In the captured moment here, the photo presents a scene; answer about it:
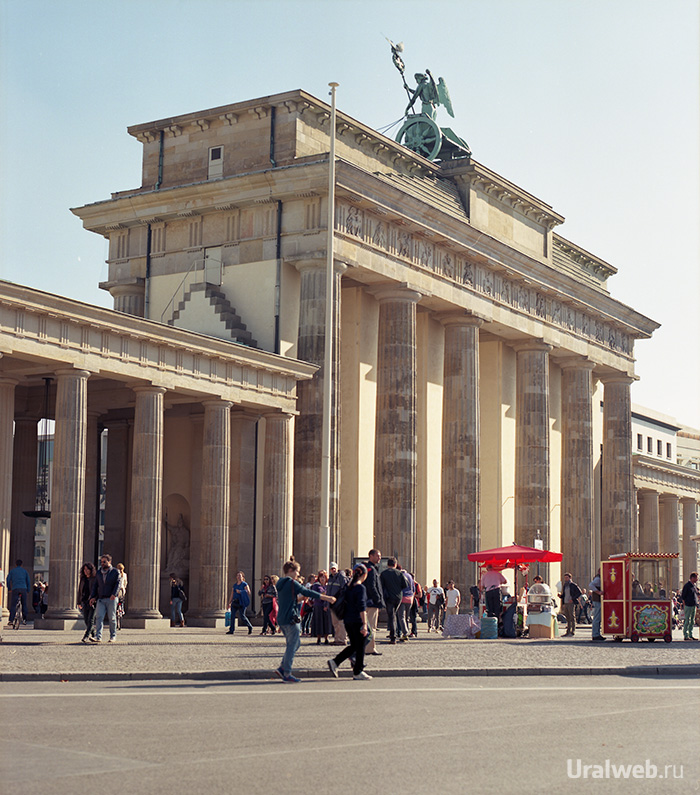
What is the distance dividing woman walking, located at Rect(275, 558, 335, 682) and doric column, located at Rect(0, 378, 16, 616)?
14.1 meters

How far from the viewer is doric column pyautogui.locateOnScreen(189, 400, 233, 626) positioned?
3419 cm

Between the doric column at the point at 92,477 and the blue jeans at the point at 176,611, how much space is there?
4.75 meters

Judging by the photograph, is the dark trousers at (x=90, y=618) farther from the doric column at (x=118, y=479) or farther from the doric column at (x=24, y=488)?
the doric column at (x=118, y=479)

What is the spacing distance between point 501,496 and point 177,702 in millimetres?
40268

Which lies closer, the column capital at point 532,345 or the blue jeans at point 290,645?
the blue jeans at point 290,645

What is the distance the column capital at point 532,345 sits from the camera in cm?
5262

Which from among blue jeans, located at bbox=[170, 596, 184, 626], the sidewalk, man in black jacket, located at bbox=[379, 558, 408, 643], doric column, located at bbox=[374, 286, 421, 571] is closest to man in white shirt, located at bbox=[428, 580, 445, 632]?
doric column, located at bbox=[374, 286, 421, 571]

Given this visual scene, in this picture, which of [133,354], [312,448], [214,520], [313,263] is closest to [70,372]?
[133,354]

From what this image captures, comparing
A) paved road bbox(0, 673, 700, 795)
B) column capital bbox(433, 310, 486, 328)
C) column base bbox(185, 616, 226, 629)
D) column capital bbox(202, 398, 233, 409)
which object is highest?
column capital bbox(433, 310, 486, 328)

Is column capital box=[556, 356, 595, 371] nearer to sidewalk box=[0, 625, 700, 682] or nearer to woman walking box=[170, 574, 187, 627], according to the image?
woman walking box=[170, 574, 187, 627]

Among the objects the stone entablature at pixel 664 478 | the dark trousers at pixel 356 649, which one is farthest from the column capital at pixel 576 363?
the dark trousers at pixel 356 649

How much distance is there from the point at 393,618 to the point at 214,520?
9.29 metres

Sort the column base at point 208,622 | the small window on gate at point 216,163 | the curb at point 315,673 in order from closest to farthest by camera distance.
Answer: the curb at point 315,673 < the column base at point 208,622 < the small window on gate at point 216,163

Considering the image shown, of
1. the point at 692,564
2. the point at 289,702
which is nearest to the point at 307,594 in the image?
the point at 289,702
